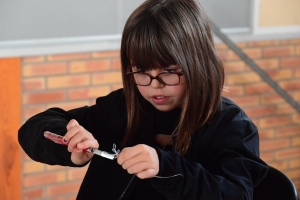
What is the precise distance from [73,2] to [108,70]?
0.39 meters

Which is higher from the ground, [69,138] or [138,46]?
[138,46]

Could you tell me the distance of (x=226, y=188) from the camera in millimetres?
1095

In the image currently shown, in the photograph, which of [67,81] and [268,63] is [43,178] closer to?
[67,81]

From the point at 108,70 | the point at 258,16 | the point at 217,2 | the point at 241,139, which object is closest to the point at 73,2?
the point at 108,70

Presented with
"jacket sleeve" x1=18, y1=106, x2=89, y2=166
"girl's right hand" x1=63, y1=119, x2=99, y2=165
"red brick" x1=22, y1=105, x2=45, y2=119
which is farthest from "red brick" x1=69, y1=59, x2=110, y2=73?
"girl's right hand" x1=63, y1=119, x2=99, y2=165

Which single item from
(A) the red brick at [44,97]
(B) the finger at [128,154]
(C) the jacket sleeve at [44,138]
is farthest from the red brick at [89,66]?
(B) the finger at [128,154]

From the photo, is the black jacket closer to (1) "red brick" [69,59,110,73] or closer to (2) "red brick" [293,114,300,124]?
(1) "red brick" [69,59,110,73]

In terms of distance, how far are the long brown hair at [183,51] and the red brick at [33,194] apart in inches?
53.7

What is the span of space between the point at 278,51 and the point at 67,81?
1.18 m

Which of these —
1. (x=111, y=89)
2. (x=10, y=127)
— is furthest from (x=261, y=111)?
(x=10, y=127)

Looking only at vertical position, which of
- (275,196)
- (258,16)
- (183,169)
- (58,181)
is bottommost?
(58,181)

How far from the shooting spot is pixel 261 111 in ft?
9.87

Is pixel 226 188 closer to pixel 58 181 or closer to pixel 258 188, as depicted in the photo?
pixel 258 188

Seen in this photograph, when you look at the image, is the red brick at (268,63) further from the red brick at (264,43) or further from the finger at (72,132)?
the finger at (72,132)
